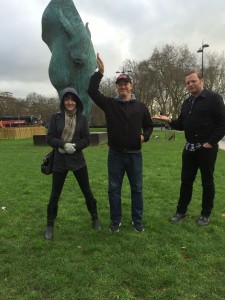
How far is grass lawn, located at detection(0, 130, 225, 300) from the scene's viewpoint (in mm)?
3145

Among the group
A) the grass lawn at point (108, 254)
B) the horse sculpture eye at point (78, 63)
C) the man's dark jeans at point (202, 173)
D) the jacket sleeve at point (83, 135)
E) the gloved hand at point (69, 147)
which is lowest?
the grass lawn at point (108, 254)

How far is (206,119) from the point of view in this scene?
4.60m

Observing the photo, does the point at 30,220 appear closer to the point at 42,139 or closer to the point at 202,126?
the point at 202,126

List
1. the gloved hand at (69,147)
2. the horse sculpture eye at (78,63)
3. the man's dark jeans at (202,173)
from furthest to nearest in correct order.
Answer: the horse sculpture eye at (78,63), the man's dark jeans at (202,173), the gloved hand at (69,147)

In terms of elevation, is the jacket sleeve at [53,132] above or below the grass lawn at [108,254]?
above

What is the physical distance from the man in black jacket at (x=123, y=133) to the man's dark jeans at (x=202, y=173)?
0.78 m


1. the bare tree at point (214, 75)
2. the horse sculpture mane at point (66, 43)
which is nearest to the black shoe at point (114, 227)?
the horse sculpture mane at point (66, 43)

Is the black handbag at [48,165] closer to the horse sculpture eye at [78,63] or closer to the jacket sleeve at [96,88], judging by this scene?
the jacket sleeve at [96,88]

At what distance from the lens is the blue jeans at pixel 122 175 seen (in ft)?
14.8

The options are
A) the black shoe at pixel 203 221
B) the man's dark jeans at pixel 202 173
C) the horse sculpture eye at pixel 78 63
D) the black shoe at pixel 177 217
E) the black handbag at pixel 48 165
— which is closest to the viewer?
the black handbag at pixel 48 165

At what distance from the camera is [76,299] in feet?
9.84

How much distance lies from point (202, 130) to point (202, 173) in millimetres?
630

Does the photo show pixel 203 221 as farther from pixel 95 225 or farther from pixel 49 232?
pixel 49 232

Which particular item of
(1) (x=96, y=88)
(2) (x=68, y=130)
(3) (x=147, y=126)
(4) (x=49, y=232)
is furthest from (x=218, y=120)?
(4) (x=49, y=232)
